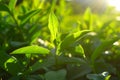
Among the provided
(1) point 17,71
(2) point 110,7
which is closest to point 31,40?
(1) point 17,71

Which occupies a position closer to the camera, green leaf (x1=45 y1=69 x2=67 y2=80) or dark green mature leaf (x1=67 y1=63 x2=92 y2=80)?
green leaf (x1=45 y1=69 x2=67 y2=80)

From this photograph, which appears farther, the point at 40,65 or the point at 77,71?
the point at 77,71

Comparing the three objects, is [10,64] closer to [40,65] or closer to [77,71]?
[40,65]

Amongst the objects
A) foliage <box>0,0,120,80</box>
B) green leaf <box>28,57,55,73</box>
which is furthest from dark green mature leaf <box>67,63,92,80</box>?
green leaf <box>28,57,55,73</box>

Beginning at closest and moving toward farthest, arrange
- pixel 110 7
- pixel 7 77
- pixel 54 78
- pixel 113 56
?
pixel 54 78, pixel 7 77, pixel 113 56, pixel 110 7

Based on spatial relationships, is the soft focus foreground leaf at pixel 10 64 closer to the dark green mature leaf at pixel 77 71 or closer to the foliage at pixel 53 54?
the foliage at pixel 53 54

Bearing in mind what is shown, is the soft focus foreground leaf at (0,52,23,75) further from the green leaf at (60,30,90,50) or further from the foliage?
the green leaf at (60,30,90,50)

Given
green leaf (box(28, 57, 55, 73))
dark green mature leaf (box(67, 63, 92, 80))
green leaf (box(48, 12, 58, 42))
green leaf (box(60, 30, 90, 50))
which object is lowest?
dark green mature leaf (box(67, 63, 92, 80))

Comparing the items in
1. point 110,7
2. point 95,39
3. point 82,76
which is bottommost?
point 82,76

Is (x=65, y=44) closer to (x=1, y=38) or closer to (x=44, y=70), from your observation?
(x=44, y=70)

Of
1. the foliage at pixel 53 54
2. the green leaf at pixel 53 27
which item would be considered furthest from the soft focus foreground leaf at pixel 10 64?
the green leaf at pixel 53 27

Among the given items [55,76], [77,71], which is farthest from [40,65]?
Answer: [77,71]
